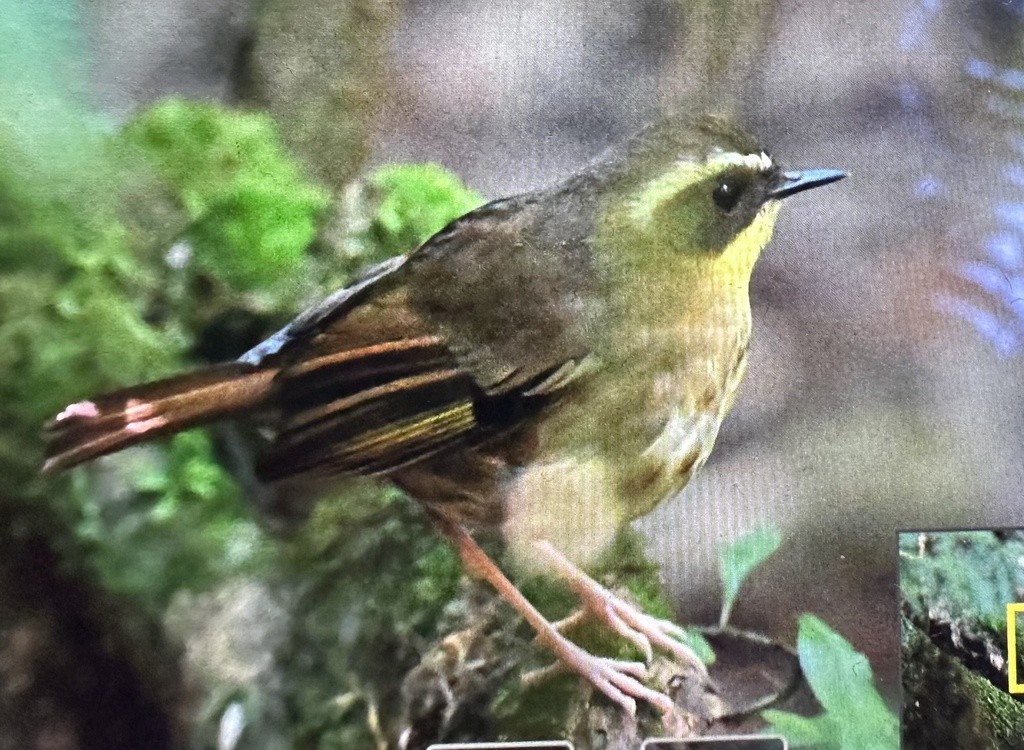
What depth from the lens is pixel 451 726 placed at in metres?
0.92

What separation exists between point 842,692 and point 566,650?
316 millimetres

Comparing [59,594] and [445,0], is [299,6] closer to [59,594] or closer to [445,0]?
[445,0]

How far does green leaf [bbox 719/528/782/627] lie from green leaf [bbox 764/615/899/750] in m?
0.08

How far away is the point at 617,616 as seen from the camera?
95cm

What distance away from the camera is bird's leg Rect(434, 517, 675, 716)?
0.92 metres

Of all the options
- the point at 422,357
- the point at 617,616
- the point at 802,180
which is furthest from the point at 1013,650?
the point at 422,357

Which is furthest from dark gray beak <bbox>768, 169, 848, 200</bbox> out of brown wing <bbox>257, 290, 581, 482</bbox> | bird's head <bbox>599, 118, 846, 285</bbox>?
brown wing <bbox>257, 290, 581, 482</bbox>

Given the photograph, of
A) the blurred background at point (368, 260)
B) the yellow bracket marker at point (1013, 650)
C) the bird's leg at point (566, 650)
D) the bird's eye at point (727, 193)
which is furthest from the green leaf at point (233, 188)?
the yellow bracket marker at point (1013, 650)

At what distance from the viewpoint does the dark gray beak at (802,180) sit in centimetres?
102

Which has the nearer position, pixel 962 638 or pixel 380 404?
pixel 380 404

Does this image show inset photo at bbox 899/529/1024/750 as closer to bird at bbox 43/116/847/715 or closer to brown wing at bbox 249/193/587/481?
bird at bbox 43/116/847/715

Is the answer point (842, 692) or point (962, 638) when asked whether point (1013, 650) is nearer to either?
point (962, 638)

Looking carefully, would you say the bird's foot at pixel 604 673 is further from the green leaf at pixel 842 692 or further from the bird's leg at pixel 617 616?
the green leaf at pixel 842 692

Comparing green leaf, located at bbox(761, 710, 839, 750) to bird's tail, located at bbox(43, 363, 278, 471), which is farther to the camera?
green leaf, located at bbox(761, 710, 839, 750)
